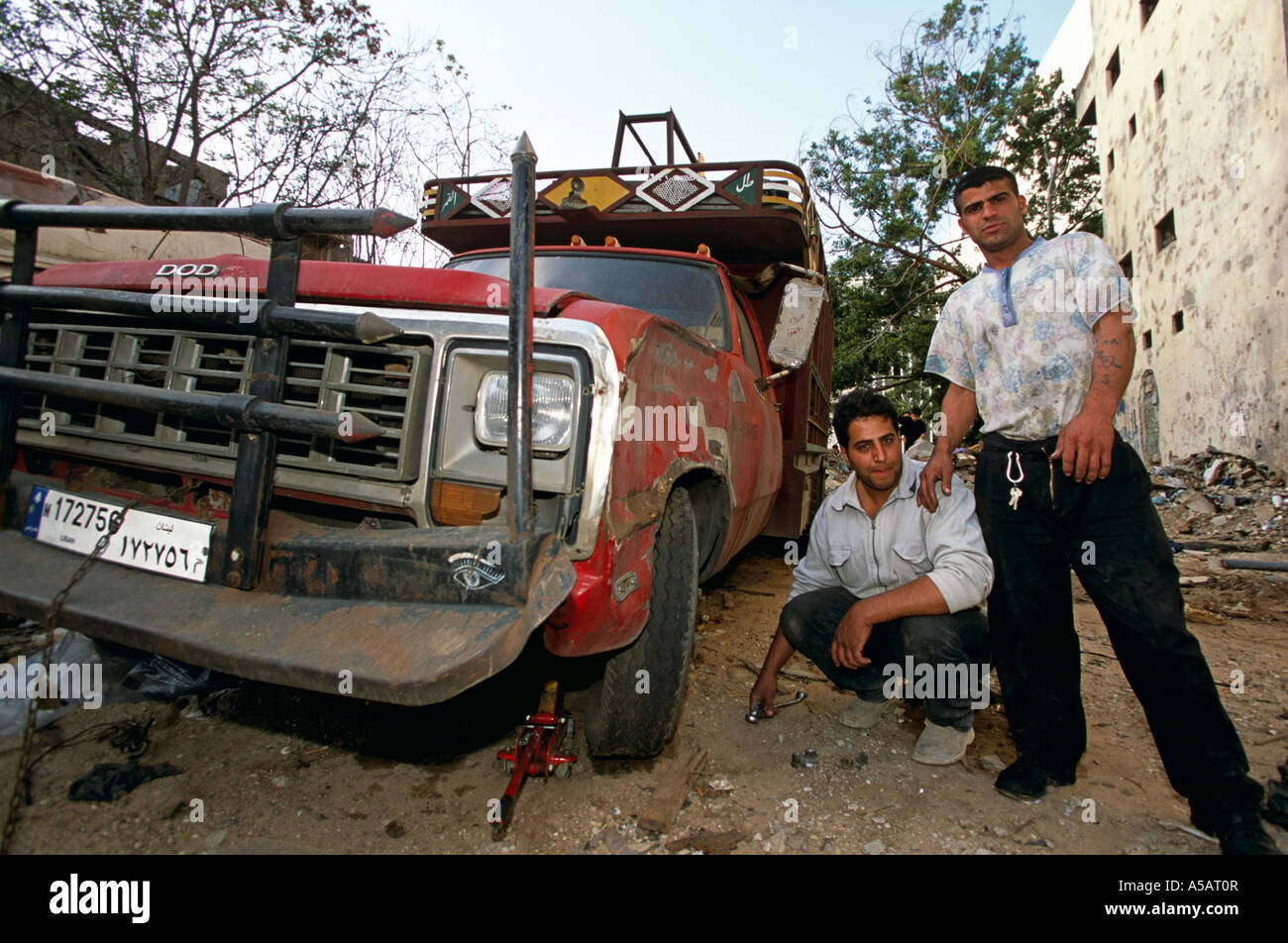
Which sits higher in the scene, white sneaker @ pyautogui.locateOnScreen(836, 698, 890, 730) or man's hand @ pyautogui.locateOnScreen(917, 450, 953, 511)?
man's hand @ pyautogui.locateOnScreen(917, 450, 953, 511)

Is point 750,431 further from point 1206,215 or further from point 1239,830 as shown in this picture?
point 1206,215

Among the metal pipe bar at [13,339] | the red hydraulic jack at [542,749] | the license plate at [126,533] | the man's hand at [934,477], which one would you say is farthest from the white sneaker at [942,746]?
the metal pipe bar at [13,339]

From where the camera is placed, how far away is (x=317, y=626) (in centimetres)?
146

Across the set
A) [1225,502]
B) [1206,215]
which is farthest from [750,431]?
[1206,215]

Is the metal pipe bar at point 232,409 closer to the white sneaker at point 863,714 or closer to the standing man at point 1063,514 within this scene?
the standing man at point 1063,514

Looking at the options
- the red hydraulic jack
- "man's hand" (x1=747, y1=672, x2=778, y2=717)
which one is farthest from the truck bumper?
"man's hand" (x1=747, y1=672, x2=778, y2=717)

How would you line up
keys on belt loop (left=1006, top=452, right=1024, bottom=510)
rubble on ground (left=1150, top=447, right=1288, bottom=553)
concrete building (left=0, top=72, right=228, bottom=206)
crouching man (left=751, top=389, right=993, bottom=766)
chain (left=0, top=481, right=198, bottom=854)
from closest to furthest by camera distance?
chain (left=0, top=481, right=198, bottom=854) → keys on belt loop (left=1006, top=452, right=1024, bottom=510) → crouching man (left=751, top=389, right=993, bottom=766) → rubble on ground (left=1150, top=447, right=1288, bottom=553) → concrete building (left=0, top=72, right=228, bottom=206)

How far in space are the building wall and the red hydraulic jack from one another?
32.1 feet

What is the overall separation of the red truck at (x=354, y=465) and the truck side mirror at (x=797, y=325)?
0.84m

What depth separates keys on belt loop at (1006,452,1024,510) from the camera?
2.09 m

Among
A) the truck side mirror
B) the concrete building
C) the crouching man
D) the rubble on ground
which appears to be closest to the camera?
the crouching man

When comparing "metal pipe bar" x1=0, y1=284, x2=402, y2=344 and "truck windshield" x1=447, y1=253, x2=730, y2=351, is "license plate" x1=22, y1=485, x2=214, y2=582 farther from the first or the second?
"truck windshield" x1=447, y1=253, x2=730, y2=351

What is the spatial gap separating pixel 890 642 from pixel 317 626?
183 cm
